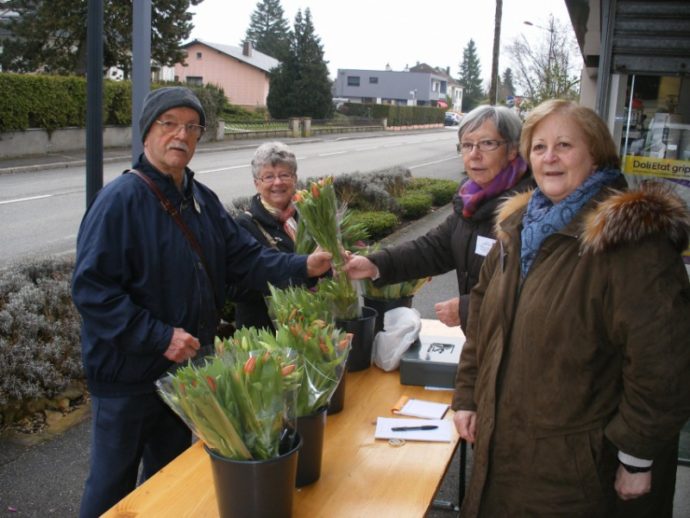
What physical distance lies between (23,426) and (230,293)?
5.94 ft

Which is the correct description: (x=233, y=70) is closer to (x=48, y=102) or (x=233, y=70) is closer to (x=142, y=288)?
(x=48, y=102)

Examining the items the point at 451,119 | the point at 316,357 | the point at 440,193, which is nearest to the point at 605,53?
the point at 316,357

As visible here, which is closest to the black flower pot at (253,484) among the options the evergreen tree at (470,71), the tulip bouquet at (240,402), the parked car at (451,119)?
the tulip bouquet at (240,402)

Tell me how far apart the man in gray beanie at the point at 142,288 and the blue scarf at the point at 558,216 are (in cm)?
116

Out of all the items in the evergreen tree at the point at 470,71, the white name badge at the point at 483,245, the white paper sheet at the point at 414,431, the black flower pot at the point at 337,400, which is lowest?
the white paper sheet at the point at 414,431

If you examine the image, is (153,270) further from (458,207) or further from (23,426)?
(23,426)

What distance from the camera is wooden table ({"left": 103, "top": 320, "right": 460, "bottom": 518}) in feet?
6.27

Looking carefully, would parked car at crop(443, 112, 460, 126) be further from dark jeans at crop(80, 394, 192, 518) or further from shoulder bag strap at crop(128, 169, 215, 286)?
dark jeans at crop(80, 394, 192, 518)

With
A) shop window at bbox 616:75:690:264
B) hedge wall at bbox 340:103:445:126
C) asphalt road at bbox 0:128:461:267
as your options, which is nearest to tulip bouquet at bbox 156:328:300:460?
shop window at bbox 616:75:690:264

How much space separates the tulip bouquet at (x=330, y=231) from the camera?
2.68m

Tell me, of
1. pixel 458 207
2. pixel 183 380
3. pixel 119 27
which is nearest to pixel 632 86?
pixel 458 207

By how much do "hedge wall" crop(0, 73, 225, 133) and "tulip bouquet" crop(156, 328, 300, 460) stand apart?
1842cm

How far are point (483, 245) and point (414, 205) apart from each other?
9354 mm

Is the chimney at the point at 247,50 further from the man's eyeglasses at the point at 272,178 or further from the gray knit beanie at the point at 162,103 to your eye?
the gray knit beanie at the point at 162,103
